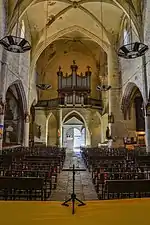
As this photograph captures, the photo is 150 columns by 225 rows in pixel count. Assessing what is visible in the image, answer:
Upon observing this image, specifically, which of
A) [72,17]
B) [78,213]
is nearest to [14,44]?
[78,213]

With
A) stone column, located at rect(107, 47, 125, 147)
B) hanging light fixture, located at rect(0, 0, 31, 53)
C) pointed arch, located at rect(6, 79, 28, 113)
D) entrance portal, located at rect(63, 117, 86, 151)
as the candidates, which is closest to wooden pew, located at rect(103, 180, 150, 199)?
hanging light fixture, located at rect(0, 0, 31, 53)

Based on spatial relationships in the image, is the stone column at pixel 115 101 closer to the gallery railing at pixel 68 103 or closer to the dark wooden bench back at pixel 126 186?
the gallery railing at pixel 68 103

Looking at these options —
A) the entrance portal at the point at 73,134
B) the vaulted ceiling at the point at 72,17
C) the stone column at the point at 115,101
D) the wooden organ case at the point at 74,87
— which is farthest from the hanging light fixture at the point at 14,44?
the entrance portal at the point at 73,134

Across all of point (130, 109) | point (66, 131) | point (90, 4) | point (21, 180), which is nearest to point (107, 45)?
point (90, 4)

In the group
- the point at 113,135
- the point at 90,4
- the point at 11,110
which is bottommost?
the point at 113,135

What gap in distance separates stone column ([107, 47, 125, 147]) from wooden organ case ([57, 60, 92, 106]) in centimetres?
823

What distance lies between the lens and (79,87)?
3116 centimetres

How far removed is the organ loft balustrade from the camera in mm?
30406

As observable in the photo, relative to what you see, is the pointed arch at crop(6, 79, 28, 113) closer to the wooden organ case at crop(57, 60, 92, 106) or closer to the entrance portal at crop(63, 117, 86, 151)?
the wooden organ case at crop(57, 60, 92, 106)

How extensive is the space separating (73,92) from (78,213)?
2813 cm

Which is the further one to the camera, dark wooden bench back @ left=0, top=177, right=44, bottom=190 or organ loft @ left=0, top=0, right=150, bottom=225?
dark wooden bench back @ left=0, top=177, right=44, bottom=190

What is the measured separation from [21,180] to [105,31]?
20.4 m

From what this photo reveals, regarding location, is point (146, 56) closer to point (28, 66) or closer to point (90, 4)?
point (90, 4)


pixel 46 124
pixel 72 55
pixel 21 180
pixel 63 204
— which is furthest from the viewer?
pixel 72 55
